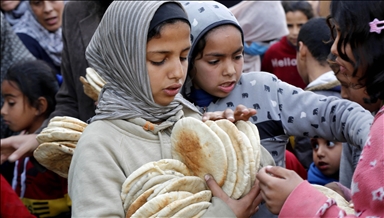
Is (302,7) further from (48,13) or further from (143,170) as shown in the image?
(143,170)

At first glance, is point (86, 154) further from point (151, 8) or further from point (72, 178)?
point (151, 8)

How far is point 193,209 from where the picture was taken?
2.06 metres

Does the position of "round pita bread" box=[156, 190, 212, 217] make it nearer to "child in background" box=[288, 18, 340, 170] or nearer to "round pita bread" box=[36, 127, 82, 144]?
"round pita bread" box=[36, 127, 82, 144]

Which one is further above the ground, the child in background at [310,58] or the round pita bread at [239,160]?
the round pita bread at [239,160]

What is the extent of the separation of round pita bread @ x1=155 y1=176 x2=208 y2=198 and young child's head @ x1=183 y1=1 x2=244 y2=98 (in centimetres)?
64

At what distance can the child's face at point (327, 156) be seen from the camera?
3680mm

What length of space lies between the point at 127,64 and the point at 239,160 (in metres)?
0.54

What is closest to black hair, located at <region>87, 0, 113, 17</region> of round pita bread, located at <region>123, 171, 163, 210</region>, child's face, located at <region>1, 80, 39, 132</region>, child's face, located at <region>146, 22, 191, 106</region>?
child's face, located at <region>1, 80, 39, 132</region>

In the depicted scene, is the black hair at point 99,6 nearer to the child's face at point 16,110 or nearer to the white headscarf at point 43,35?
the child's face at point 16,110

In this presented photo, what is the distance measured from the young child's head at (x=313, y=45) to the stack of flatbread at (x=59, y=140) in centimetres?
218

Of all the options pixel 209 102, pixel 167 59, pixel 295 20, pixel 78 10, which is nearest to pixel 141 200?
Result: pixel 167 59

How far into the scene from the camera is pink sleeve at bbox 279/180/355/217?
196 centimetres

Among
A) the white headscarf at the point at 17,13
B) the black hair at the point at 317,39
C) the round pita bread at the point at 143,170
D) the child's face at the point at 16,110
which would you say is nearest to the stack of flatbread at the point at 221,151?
the round pita bread at the point at 143,170

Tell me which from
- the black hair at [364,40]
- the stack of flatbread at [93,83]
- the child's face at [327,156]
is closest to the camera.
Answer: the black hair at [364,40]
